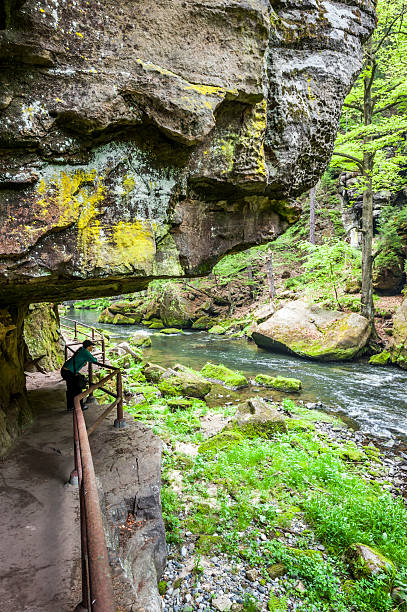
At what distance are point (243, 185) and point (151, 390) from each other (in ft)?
30.0

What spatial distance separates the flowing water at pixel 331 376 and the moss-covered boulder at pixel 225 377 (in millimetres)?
1391

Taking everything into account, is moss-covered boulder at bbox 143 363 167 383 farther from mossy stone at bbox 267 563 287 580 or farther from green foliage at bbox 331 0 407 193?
green foliage at bbox 331 0 407 193

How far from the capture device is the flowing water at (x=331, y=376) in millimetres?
10195

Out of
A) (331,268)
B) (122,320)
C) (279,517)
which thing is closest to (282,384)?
(279,517)

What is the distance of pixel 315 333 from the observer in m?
16.9

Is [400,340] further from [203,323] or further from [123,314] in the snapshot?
[123,314]

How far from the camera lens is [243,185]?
14.6 feet

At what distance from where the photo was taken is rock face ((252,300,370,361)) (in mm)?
15766

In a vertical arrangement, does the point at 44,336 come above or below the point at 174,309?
above

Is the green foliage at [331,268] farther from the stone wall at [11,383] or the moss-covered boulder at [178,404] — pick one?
the stone wall at [11,383]

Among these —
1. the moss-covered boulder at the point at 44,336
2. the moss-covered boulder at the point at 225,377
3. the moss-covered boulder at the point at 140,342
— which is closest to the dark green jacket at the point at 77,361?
the moss-covered boulder at the point at 44,336

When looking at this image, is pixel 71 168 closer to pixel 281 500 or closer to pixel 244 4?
pixel 244 4

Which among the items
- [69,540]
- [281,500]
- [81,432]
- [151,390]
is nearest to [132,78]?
[81,432]

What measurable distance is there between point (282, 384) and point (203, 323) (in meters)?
15.9
